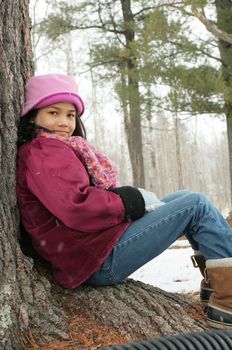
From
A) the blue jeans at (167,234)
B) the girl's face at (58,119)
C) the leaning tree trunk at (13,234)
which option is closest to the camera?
the leaning tree trunk at (13,234)

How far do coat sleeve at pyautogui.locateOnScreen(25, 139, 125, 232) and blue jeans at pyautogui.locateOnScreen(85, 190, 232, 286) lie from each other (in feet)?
0.51

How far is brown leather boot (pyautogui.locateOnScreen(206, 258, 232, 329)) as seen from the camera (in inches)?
76.7

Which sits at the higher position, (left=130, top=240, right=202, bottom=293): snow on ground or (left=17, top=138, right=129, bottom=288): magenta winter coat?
(left=17, top=138, right=129, bottom=288): magenta winter coat

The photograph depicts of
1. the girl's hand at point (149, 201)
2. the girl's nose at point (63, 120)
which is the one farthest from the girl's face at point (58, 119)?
the girl's hand at point (149, 201)

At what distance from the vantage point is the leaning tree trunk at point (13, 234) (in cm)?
173

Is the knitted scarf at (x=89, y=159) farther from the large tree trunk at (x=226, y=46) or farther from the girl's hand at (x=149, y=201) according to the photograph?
the large tree trunk at (x=226, y=46)

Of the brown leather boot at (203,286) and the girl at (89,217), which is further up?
the girl at (89,217)

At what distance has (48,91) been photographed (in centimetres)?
209

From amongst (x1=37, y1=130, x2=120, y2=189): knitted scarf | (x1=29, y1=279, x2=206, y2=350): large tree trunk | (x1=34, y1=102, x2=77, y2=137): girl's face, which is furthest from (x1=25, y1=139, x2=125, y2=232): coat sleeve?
(x1=29, y1=279, x2=206, y2=350): large tree trunk

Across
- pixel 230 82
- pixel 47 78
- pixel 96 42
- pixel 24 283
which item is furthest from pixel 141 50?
pixel 24 283

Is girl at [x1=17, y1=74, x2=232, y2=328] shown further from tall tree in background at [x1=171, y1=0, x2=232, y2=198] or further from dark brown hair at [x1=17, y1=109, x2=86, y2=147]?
tall tree in background at [x1=171, y1=0, x2=232, y2=198]

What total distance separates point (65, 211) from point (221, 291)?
0.79 m

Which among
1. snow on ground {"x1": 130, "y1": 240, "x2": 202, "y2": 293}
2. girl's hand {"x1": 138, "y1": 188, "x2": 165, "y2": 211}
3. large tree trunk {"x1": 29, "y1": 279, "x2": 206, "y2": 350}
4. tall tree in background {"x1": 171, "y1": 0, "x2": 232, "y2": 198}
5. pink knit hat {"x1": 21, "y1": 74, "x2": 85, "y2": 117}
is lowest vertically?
snow on ground {"x1": 130, "y1": 240, "x2": 202, "y2": 293}

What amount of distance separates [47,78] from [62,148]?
0.39m
